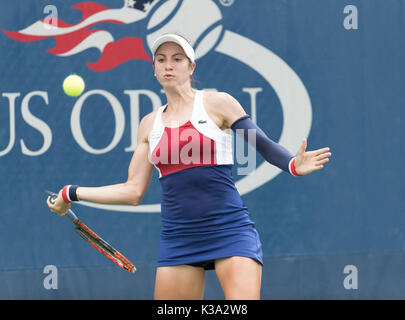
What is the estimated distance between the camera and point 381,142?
225 inches

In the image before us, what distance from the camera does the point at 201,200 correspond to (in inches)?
142

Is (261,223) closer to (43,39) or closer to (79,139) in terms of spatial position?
(79,139)

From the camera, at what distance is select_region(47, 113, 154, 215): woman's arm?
3.86m

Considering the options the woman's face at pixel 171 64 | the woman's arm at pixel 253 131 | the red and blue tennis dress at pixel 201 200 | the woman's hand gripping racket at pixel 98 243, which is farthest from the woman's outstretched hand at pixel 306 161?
the woman's hand gripping racket at pixel 98 243

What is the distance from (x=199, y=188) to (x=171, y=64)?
69 cm

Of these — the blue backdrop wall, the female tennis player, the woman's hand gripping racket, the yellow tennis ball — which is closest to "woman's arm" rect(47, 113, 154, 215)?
the female tennis player

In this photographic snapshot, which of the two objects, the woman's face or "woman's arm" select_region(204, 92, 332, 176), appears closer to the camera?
"woman's arm" select_region(204, 92, 332, 176)

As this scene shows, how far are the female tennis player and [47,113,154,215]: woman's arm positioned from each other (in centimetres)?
10

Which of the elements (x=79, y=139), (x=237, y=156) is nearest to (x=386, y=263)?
(x=237, y=156)

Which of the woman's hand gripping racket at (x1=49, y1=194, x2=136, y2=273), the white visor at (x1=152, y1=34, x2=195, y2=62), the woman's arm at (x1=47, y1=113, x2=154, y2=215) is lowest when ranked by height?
the woman's hand gripping racket at (x1=49, y1=194, x2=136, y2=273)

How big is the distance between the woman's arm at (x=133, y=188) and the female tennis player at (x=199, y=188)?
102mm

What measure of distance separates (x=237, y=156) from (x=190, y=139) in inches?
88.2

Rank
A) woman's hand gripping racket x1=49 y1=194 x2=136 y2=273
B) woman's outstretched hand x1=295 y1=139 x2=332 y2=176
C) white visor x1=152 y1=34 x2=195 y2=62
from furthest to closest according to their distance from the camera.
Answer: woman's hand gripping racket x1=49 y1=194 x2=136 y2=273 → white visor x1=152 y1=34 x2=195 y2=62 → woman's outstretched hand x1=295 y1=139 x2=332 y2=176

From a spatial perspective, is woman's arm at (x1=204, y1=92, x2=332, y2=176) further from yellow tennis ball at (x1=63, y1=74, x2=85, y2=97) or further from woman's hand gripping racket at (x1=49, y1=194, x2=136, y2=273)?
yellow tennis ball at (x1=63, y1=74, x2=85, y2=97)
